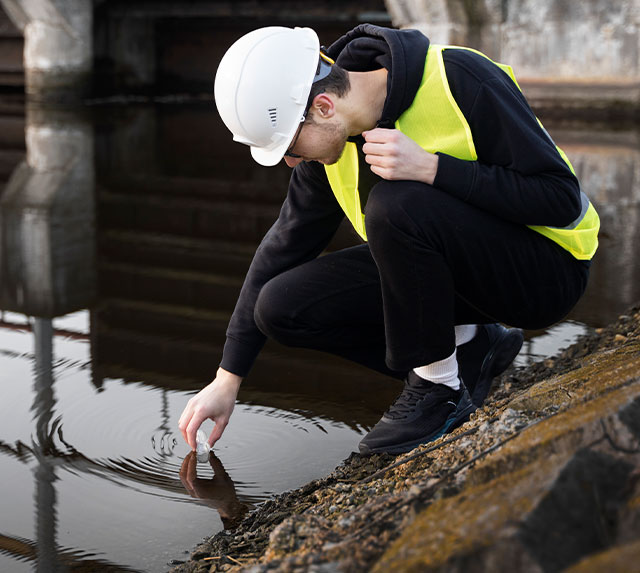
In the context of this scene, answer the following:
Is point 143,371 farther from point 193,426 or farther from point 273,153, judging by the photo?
point 273,153

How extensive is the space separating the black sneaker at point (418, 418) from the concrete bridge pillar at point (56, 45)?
1113cm

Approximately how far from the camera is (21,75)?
13680 millimetres

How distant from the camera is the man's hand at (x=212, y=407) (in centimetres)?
189

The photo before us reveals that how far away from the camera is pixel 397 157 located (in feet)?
5.73

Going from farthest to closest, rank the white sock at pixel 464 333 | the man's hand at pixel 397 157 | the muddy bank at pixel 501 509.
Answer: the white sock at pixel 464 333, the man's hand at pixel 397 157, the muddy bank at pixel 501 509

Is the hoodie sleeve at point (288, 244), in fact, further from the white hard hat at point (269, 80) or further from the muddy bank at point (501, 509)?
the muddy bank at point (501, 509)

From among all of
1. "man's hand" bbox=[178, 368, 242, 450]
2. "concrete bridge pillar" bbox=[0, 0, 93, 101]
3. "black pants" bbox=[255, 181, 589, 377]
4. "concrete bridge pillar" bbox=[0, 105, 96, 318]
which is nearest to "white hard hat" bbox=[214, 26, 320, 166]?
"black pants" bbox=[255, 181, 589, 377]

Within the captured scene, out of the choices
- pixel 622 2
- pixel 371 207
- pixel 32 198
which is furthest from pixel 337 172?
pixel 622 2

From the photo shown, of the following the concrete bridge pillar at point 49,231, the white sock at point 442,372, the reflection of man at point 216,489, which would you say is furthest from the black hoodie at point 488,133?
the concrete bridge pillar at point 49,231

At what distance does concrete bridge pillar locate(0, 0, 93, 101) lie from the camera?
11.9 meters

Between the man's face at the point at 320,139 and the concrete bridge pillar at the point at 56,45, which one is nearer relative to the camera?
the man's face at the point at 320,139

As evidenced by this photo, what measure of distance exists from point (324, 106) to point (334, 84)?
0.05 meters

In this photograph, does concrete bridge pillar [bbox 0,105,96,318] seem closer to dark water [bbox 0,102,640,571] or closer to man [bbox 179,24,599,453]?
dark water [bbox 0,102,640,571]

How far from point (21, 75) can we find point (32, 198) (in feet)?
30.7
